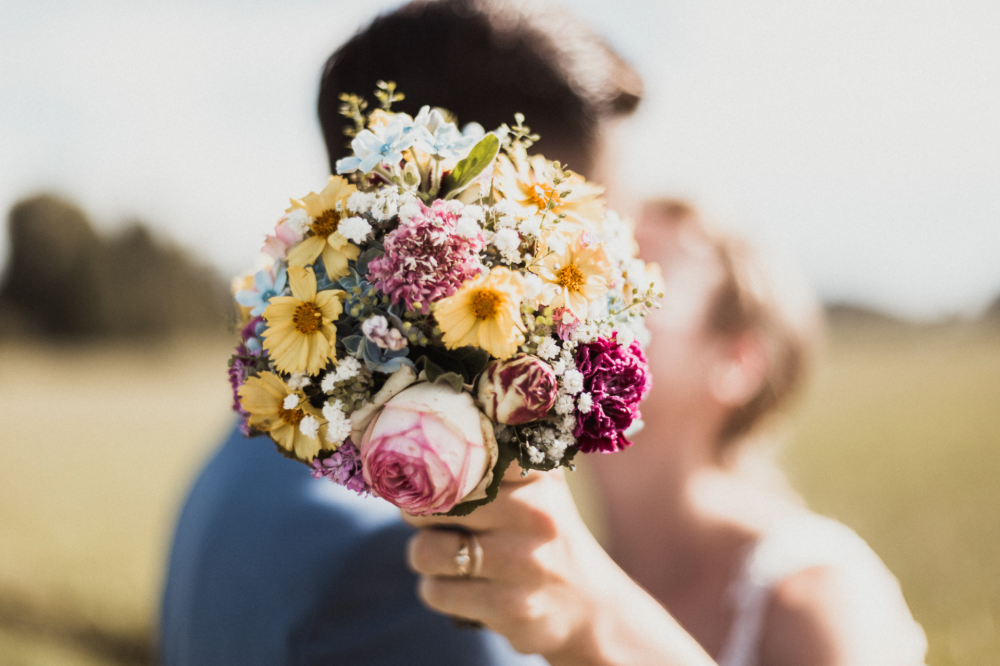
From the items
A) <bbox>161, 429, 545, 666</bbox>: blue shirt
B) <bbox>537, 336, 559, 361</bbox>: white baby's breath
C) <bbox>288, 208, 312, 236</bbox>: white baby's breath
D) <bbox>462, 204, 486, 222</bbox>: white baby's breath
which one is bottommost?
<bbox>161, 429, 545, 666</bbox>: blue shirt

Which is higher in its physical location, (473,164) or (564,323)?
(473,164)

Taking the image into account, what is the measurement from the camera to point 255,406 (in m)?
1.27

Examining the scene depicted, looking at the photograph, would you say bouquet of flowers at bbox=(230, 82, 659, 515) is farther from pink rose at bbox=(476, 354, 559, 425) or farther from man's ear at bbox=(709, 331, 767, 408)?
man's ear at bbox=(709, 331, 767, 408)

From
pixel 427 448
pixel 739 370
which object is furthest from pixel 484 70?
pixel 739 370

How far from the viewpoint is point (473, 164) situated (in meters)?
1.26

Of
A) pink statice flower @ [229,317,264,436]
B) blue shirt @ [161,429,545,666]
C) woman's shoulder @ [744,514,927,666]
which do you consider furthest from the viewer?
woman's shoulder @ [744,514,927,666]

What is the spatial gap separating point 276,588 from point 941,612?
20.6 feet

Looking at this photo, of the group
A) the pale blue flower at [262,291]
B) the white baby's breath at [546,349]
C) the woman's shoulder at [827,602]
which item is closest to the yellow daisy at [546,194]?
the white baby's breath at [546,349]

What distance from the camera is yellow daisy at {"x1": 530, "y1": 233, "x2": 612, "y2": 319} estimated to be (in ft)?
3.98

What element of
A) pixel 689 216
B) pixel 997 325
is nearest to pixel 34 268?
pixel 689 216

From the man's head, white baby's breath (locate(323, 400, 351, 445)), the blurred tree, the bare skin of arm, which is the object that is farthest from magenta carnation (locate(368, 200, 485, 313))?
the blurred tree

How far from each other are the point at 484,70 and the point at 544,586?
4.51ft

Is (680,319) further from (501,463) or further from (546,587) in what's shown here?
(501,463)

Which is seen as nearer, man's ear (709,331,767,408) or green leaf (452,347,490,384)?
green leaf (452,347,490,384)
